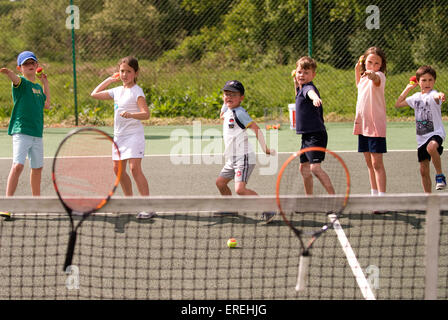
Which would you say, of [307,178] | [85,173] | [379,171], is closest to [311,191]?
[307,178]

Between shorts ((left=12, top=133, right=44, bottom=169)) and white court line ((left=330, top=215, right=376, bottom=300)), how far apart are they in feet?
9.66

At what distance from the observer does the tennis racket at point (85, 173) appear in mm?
3303

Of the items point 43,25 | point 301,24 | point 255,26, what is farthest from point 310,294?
point 43,25

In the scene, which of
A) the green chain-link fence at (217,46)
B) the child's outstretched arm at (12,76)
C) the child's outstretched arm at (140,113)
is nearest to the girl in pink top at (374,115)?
the child's outstretched arm at (140,113)

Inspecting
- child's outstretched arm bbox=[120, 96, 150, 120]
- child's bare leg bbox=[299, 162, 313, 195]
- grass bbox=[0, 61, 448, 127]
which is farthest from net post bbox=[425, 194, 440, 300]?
grass bbox=[0, 61, 448, 127]

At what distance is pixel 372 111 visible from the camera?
5977mm

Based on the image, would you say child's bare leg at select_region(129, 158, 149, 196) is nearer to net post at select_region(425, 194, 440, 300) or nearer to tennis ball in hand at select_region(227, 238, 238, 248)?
tennis ball in hand at select_region(227, 238, 238, 248)

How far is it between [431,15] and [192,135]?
8.00 m

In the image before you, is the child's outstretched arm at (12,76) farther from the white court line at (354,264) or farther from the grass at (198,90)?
the grass at (198,90)

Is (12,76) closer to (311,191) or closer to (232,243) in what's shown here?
(232,243)

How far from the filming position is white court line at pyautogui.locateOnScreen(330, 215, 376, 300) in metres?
4.05

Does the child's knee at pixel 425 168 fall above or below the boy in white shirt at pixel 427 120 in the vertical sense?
below

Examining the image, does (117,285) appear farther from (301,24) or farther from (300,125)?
(301,24)

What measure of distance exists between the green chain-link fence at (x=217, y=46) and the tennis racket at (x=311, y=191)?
28.4 ft
